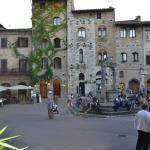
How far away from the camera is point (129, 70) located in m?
48.5

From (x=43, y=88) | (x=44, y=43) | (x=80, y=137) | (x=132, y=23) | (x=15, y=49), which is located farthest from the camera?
(x=15, y=49)

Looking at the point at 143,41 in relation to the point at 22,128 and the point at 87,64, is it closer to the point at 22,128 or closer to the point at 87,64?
the point at 87,64

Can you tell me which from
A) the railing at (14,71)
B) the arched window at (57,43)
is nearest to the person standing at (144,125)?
the arched window at (57,43)

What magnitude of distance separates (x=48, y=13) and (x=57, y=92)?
8915 millimetres

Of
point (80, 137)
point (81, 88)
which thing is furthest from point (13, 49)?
point (80, 137)

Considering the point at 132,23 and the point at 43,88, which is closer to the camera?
the point at 132,23

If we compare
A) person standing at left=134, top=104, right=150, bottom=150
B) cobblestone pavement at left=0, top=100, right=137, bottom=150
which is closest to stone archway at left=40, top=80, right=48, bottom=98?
cobblestone pavement at left=0, top=100, right=137, bottom=150

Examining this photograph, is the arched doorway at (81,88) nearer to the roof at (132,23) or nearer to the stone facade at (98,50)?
the stone facade at (98,50)

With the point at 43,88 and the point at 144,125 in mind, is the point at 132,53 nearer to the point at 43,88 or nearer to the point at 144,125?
the point at 43,88

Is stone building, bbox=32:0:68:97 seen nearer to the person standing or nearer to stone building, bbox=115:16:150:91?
stone building, bbox=115:16:150:91

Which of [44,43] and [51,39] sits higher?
[51,39]

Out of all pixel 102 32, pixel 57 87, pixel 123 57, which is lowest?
pixel 57 87

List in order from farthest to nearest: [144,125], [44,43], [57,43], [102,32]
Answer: [44,43] → [57,43] → [102,32] → [144,125]

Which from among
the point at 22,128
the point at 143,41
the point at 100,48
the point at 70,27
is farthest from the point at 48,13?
the point at 22,128
